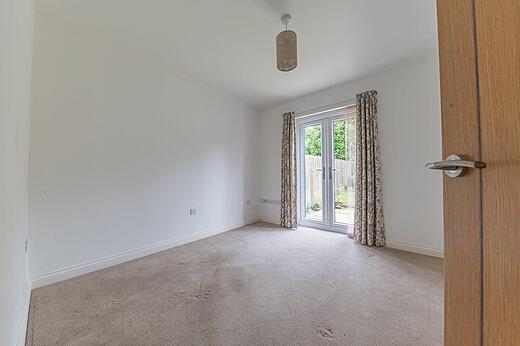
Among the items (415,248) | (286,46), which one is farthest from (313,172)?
(286,46)

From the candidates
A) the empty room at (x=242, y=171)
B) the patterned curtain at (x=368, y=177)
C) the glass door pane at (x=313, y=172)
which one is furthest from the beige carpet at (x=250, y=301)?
the glass door pane at (x=313, y=172)

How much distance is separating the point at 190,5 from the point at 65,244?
2.66 m

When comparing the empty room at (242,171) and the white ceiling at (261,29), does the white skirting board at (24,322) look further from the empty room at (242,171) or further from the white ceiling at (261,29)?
the white ceiling at (261,29)

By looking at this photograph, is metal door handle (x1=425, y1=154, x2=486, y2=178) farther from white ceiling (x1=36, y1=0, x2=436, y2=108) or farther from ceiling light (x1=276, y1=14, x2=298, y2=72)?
white ceiling (x1=36, y1=0, x2=436, y2=108)

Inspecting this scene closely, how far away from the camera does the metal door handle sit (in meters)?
0.45

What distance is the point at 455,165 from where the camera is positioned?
48 cm

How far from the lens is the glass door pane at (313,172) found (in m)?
4.16

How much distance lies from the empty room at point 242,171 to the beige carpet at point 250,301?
0.02 m

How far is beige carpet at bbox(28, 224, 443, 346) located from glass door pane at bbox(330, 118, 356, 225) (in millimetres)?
954

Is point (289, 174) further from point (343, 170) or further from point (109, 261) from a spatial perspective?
point (109, 261)

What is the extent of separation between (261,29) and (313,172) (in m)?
2.66

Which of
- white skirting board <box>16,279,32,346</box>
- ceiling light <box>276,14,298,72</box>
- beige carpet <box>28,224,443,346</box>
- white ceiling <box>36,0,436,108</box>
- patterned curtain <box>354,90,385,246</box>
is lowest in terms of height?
beige carpet <box>28,224,443,346</box>

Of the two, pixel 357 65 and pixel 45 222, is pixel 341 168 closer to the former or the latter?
pixel 357 65

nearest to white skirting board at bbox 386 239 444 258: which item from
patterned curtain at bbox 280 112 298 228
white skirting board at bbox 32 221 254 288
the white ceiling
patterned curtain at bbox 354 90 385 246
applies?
patterned curtain at bbox 354 90 385 246
